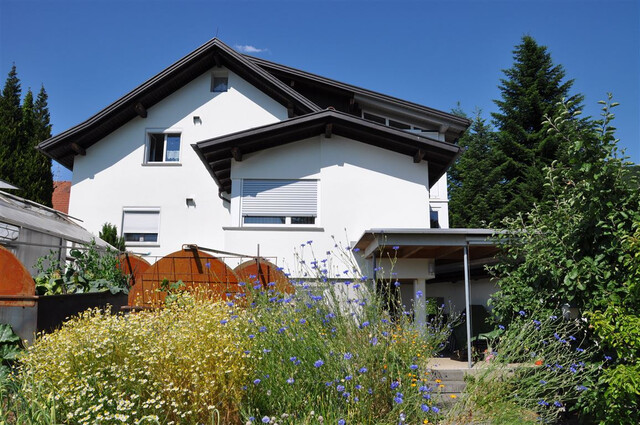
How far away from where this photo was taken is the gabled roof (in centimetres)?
1523

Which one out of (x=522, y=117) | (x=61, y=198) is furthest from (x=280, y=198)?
(x=61, y=198)

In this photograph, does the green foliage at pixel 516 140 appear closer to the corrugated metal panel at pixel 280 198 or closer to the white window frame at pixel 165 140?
the corrugated metal panel at pixel 280 198

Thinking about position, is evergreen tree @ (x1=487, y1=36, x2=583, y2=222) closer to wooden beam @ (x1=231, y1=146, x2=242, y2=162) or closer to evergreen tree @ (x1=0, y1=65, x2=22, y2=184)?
wooden beam @ (x1=231, y1=146, x2=242, y2=162)

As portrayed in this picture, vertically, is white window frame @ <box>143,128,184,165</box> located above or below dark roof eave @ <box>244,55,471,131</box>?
below

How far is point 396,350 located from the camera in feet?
14.0

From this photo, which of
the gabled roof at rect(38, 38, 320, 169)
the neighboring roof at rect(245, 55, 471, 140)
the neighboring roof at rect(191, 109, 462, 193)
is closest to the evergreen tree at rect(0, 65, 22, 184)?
the gabled roof at rect(38, 38, 320, 169)

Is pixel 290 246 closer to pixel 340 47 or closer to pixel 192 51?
pixel 340 47

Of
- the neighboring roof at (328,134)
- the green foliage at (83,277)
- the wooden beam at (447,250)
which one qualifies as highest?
the neighboring roof at (328,134)

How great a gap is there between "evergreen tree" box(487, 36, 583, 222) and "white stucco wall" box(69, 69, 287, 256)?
12.9 meters

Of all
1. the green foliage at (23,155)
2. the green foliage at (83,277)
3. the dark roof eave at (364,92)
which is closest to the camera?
the green foliage at (83,277)

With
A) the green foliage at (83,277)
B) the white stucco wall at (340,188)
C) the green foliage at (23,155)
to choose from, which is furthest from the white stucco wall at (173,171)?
the green foliage at (83,277)

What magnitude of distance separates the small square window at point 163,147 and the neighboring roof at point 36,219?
12.2ft

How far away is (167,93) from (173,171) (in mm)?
2841

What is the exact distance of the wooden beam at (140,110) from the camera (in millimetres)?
15727
